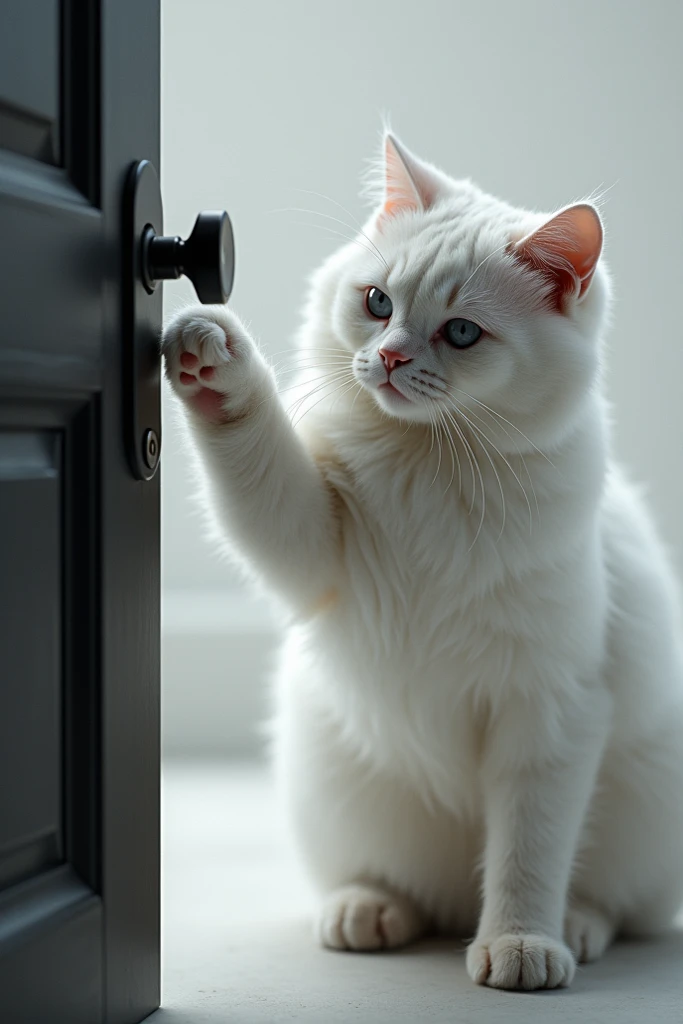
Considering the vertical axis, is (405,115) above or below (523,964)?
above

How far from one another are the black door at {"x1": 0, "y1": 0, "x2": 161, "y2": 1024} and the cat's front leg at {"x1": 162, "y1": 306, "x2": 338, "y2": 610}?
0.05 m

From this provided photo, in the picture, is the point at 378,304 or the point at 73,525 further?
the point at 378,304

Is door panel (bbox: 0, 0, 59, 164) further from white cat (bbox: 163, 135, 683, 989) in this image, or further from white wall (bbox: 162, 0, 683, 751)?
white wall (bbox: 162, 0, 683, 751)

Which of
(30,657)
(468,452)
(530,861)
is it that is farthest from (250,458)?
(530,861)

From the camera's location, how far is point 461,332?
4.04 feet

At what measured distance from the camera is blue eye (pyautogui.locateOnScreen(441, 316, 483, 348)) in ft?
4.01

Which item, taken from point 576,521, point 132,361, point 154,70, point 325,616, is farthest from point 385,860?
point 154,70

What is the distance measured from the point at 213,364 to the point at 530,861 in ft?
2.18

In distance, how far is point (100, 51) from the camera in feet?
3.09

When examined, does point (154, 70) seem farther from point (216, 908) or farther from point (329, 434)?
point (216, 908)

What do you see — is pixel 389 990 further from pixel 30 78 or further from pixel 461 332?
pixel 30 78

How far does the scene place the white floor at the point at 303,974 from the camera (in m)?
1.14

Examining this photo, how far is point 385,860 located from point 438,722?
24cm

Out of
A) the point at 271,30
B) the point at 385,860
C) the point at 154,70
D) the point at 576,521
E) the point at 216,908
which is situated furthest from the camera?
the point at 271,30
